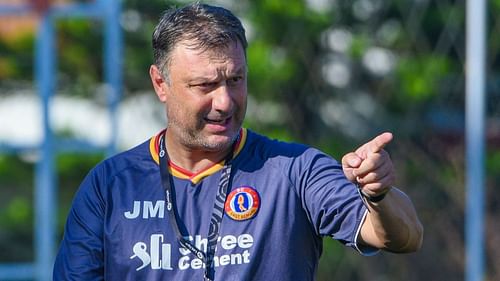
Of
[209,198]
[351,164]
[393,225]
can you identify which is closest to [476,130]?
[209,198]

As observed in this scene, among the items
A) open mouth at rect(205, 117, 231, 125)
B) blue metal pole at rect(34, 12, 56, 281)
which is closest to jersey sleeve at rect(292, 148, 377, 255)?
open mouth at rect(205, 117, 231, 125)

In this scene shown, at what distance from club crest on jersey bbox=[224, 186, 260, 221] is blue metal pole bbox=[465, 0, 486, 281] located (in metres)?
3.21

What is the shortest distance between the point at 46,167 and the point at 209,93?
12.7ft

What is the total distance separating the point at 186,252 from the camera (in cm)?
316

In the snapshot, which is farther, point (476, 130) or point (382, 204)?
point (476, 130)

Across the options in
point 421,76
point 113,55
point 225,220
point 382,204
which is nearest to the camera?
point 382,204

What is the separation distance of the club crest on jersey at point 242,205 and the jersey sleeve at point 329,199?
132 millimetres

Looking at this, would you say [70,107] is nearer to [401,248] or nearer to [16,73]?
[16,73]

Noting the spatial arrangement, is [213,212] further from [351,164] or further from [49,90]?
[49,90]

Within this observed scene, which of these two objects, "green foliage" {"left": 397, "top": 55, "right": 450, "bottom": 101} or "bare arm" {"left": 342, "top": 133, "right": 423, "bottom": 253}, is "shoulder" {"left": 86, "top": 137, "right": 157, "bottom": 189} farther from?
"green foliage" {"left": 397, "top": 55, "right": 450, "bottom": 101}

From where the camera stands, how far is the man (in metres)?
3.15

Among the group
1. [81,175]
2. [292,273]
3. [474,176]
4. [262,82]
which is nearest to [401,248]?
[292,273]

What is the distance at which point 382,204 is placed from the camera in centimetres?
288

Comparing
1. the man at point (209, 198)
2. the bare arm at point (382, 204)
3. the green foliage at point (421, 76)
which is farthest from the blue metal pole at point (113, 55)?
the bare arm at point (382, 204)
